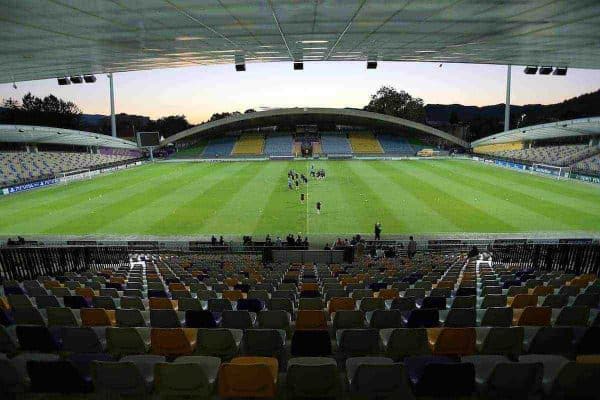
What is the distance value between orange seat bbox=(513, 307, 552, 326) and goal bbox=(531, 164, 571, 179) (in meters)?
46.1

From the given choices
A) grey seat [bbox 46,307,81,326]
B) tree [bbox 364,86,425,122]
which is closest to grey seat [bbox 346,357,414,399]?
grey seat [bbox 46,307,81,326]

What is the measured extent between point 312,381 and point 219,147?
8277 centimetres

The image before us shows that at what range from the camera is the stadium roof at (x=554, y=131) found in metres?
48.9

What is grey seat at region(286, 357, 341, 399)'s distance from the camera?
150 inches

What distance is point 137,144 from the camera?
82.6m

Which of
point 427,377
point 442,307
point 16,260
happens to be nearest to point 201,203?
point 16,260

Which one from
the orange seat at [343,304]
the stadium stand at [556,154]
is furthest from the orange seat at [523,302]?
the stadium stand at [556,154]

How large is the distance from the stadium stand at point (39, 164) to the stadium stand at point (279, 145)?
29.3 meters

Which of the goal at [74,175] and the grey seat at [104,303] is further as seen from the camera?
the goal at [74,175]

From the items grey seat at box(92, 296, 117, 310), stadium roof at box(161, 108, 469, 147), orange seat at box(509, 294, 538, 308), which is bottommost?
grey seat at box(92, 296, 117, 310)

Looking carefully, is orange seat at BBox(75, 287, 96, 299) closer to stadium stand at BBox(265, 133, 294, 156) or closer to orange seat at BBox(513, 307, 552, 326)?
orange seat at BBox(513, 307, 552, 326)

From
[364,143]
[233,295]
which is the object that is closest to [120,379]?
[233,295]

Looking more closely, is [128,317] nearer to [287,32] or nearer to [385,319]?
[385,319]

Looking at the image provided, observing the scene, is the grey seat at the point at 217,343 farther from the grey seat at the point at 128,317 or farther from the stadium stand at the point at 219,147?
the stadium stand at the point at 219,147
